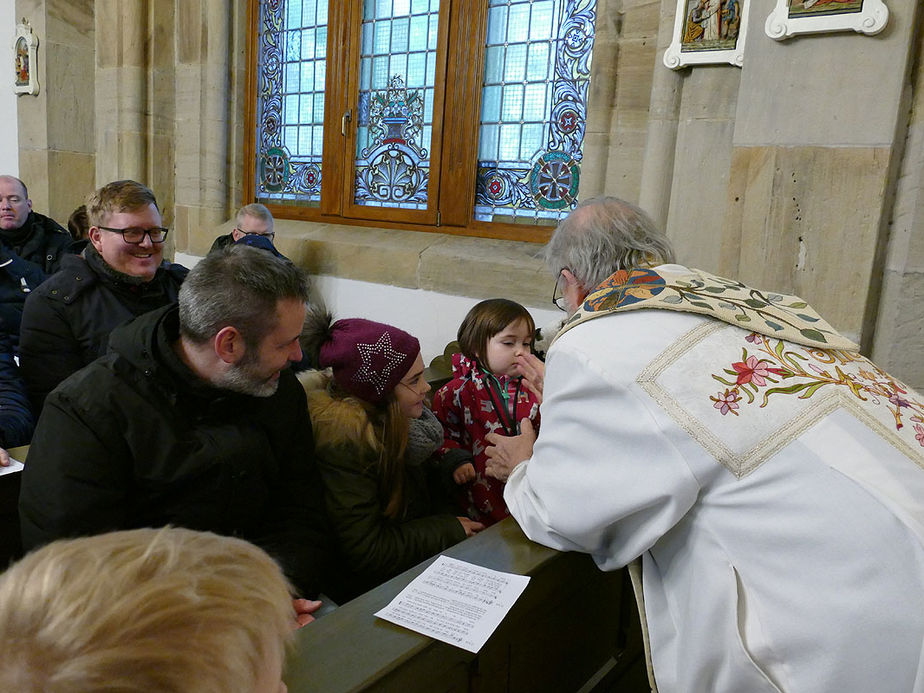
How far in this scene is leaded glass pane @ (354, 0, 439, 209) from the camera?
4.93 metres

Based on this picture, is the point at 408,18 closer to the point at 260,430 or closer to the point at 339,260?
the point at 339,260

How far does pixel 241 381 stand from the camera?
174cm

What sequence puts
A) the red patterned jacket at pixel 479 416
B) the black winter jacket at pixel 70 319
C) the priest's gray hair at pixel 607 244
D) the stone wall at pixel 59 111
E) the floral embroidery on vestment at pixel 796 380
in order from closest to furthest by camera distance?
the floral embroidery on vestment at pixel 796 380 → the priest's gray hair at pixel 607 244 → the red patterned jacket at pixel 479 416 → the black winter jacket at pixel 70 319 → the stone wall at pixel 59 111

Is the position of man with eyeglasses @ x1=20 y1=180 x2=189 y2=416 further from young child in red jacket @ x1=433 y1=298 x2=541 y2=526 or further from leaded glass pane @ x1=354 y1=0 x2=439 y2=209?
leaded glass pane @ x1=354 y1=0 x2=439 y2=209

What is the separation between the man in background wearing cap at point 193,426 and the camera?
159cm

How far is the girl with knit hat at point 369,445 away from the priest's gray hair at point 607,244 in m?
0.51

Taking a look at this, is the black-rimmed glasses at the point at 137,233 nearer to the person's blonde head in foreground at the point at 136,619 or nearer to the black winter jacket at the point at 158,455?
the black winter jacket at the point at 158,455

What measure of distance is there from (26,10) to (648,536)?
7.65 metres

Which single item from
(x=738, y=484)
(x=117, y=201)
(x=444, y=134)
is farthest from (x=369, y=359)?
(x=444, y=134)

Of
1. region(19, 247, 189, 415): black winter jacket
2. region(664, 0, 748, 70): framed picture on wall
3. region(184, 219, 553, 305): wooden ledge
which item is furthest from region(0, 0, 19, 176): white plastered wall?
region(664, 0, 748, 70): framed picture on wall

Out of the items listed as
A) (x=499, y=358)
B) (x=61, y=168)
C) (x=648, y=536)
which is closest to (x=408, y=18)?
(x=499, y=358)

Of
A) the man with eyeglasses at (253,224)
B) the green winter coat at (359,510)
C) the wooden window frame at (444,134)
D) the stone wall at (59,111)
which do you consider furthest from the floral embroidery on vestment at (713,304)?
the stone wall at (59,111)

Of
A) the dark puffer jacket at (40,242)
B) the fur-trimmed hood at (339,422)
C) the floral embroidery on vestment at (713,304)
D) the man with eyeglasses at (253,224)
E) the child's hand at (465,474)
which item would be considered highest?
the floral embroidery on vestment at (713,304)

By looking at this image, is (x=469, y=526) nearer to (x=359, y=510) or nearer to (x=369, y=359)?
(x=359, y=510)
